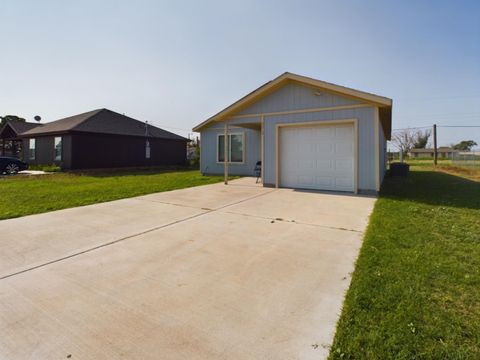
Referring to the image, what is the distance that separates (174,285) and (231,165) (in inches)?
465

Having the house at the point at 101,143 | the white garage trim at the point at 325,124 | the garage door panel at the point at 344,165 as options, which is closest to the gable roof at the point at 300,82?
the white garage trim at the point at 325,124

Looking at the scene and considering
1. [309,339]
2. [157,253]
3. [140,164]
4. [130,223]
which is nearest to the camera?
[309,339]

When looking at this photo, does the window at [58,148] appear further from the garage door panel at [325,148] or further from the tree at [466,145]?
the tree at [466,145]

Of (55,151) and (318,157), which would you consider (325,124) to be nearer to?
(318,157)

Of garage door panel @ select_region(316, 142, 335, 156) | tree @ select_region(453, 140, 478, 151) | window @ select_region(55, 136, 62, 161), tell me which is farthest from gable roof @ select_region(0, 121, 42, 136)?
tree @ select_region(453, 140, 478, 151)

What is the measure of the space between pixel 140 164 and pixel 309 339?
1939 cm

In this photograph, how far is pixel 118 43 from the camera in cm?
975

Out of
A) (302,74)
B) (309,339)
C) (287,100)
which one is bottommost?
(309,339)

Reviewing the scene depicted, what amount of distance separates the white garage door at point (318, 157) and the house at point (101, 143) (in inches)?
507

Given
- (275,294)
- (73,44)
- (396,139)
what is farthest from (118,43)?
(396,139)

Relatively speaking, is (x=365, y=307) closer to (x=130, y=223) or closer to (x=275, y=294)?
(x=275, y=294)

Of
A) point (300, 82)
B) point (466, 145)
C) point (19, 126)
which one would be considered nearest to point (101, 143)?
Answer: point (19, 126)

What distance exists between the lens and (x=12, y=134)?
2230 centimetres

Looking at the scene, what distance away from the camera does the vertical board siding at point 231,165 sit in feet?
44.9
